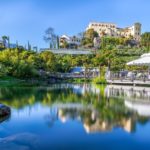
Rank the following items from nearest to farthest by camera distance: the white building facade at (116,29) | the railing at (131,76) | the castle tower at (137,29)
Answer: the railing at (131,76) < the white building facade at (116,29) < the castle tower at (137,29)

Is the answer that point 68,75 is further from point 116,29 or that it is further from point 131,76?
point 116,29

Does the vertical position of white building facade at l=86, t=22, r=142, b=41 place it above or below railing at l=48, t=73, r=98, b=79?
above

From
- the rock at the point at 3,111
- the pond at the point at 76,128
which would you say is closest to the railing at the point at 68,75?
the pond at the point at 76,128

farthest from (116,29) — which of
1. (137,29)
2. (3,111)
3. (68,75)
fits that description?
(3,111)

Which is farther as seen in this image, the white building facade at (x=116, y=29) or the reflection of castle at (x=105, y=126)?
the white building facade at (x=116, y=29)

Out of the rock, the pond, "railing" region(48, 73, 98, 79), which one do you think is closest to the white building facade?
"railing" region(48, 73, 98, 79)

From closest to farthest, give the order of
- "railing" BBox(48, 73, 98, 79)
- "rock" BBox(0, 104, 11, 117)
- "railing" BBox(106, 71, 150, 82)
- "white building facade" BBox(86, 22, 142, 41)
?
"rock" BBox(0, 104, 11, 117) < "railing" BBox(106, 71, 150, 82) < "railing" BBox(48, 73, 98, 79) < "white building facade" BBox(86, 22, 142, 41)

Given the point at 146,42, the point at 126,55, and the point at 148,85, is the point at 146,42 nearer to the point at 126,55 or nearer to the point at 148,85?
the point at 126,55

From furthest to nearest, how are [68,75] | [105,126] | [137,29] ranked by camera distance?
[137,29], [68,75], [105,126]

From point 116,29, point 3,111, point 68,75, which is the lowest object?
point 68,75

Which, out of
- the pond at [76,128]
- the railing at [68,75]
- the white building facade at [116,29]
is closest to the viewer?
the pond at [76,128]

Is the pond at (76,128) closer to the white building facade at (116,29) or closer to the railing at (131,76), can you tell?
the railing at (131,76)

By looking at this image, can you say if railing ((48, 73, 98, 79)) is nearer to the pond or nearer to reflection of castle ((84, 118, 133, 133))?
the pond

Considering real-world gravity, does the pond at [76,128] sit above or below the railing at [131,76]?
below
